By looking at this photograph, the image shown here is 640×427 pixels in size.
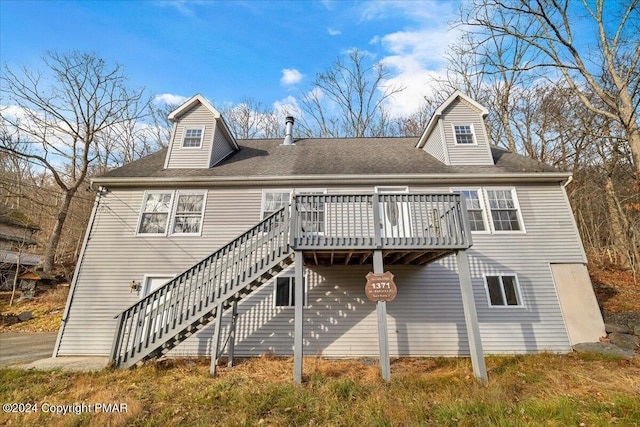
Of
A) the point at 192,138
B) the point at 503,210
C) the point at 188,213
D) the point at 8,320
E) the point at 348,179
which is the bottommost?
the point at 8,320

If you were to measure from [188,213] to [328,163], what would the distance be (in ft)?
17.3

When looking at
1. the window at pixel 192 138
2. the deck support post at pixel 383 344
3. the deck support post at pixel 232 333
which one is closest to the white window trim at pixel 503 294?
the deck support post at pixel 383 344

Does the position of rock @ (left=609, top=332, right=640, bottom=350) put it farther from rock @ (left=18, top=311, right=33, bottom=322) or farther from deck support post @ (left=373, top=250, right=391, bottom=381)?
rock @ (left=18, top=311, right=33, bottom=322)

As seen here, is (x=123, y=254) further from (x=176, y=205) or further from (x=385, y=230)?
(x=385, y=230)

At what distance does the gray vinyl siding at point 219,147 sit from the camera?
410 inches

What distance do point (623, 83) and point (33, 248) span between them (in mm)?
38643

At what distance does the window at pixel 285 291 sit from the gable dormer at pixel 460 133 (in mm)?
7071

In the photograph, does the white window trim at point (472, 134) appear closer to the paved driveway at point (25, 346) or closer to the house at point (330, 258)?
the house at point (330, 258)

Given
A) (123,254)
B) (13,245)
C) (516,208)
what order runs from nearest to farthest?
(123,254), (516,208), (13,245)

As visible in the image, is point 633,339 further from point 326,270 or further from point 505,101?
point 505,101

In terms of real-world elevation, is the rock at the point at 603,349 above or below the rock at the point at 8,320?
below

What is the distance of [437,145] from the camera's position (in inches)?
418

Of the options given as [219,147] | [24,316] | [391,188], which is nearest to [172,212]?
[219,147]

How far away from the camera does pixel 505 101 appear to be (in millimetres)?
19172
